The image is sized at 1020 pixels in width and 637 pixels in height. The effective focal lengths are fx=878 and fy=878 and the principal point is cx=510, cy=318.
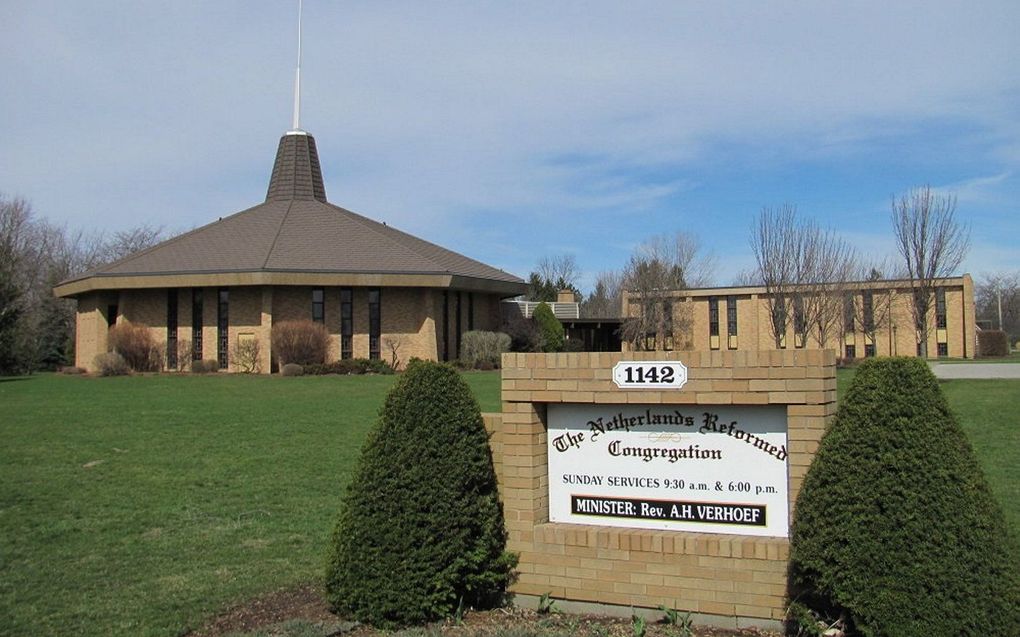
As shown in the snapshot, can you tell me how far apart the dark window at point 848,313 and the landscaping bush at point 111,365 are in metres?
38.2

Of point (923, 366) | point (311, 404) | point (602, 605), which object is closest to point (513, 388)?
point (602, 605)

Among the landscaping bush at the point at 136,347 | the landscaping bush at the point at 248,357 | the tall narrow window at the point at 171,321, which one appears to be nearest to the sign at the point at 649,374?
the landscaping bush at the point at 248,357

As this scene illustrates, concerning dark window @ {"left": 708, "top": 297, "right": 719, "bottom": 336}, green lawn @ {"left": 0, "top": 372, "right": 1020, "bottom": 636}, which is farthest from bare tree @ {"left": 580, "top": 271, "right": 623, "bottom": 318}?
green lawn @ {"left": 0, "top": 372, "right": 1020, "bottom": 636}

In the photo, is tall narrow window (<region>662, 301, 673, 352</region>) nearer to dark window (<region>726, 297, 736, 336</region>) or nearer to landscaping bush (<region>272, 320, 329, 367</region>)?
dark window (<region>726, 297, 736, 336</region>)

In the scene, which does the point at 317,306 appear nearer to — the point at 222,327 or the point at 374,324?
the point at 374,324

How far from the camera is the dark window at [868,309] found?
52062mm

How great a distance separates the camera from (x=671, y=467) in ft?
19.6

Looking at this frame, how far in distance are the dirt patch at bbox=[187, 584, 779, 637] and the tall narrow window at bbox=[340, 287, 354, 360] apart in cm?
3685

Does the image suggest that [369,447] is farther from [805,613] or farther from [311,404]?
[311,404]

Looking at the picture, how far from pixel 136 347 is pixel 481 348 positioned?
16.3 meters

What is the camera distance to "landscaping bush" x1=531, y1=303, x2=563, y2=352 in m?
51.2

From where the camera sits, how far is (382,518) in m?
5.73

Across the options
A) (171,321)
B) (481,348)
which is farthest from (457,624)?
(171,321)

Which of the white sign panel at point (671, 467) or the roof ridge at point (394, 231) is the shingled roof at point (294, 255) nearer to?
the roof ridge at point (394, 231)
